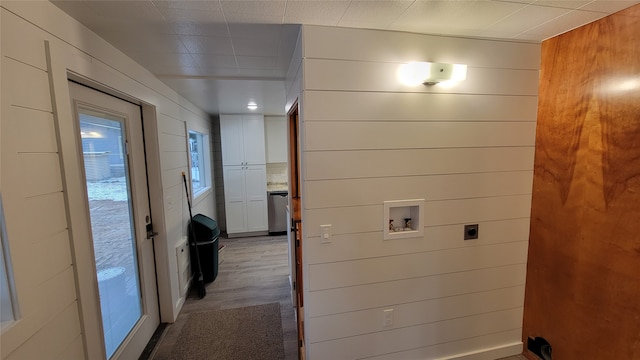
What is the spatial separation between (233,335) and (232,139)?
129 inches

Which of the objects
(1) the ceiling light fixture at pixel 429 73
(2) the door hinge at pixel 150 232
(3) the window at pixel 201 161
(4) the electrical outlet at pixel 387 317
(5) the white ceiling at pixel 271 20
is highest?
(5) the white ceiling at pixel 271 20

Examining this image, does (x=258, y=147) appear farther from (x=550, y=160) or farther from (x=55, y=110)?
(x=550, y=160)

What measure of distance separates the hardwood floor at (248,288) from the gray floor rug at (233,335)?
7cm

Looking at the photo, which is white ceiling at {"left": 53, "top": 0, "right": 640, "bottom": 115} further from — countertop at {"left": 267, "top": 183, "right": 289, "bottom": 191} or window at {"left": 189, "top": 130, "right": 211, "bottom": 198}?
countertop at {"left": 267, "top": 183, "right": 289, "bottom": 191}

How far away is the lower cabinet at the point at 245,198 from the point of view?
485 centimetres

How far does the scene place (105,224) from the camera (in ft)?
5.79

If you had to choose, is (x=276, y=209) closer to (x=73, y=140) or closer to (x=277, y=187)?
(x=277, y=187)

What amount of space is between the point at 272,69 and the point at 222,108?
2.22 metres

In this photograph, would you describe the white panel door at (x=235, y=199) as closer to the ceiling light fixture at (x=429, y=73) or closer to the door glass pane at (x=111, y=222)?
the door glass pane at (x=111, y=222)

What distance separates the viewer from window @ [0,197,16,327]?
3.18 feet

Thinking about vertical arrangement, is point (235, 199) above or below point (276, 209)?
above

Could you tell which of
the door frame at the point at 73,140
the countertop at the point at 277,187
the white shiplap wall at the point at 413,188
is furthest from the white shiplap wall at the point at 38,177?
the countertop at the point at 277,187

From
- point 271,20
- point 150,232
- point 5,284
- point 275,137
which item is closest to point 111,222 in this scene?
point 150,232

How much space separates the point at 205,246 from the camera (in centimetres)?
317
